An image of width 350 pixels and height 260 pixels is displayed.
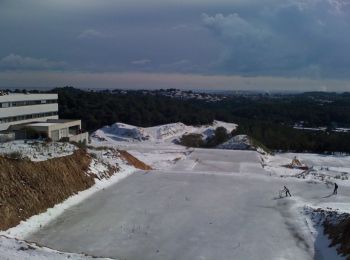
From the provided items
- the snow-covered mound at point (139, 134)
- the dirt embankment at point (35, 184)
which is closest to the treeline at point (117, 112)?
the snow-covered mound at point (139, 134)

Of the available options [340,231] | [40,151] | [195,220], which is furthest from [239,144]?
[340,231]

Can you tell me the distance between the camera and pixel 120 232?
1936cm

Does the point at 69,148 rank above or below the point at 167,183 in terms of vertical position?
above

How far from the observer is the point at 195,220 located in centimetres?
2142

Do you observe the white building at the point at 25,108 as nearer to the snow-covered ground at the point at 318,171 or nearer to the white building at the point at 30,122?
the white building at the point at 30,122


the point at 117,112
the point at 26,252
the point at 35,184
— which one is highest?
the point at 117,112

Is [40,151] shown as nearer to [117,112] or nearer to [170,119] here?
[117,112]

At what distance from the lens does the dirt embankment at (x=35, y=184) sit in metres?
19.9

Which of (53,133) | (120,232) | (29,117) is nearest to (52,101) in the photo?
(29,117)

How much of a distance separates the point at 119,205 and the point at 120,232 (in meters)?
4.38

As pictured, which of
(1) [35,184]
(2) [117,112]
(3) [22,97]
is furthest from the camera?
(2) [117,112]

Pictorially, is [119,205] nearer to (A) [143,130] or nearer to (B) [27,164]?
(B) [27,164]

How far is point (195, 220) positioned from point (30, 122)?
33338 mm

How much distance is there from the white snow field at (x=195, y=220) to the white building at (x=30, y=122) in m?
17.1
